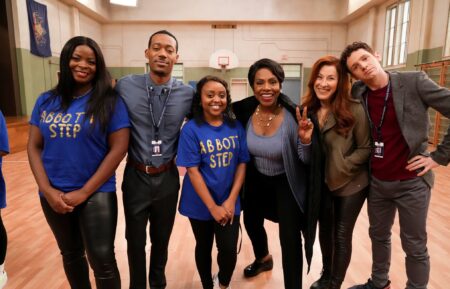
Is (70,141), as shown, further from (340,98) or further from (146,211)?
(340,98)

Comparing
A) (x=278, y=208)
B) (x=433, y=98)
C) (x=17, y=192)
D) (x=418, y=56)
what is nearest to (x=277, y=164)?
(x=278, y=208)

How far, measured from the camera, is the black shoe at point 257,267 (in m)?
2.29

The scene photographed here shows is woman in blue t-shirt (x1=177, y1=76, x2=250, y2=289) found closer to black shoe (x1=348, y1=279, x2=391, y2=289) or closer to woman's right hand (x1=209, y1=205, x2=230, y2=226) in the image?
woman's right hand (x1=209, y1=205, x2=230, y2=226)

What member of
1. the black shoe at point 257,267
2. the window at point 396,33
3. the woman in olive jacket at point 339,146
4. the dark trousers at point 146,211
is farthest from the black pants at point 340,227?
the window at point 396,33

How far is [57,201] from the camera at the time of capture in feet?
4.62

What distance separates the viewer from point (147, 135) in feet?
5.52

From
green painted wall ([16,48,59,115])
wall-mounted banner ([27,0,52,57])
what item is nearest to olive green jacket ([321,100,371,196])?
green painted wall ([16,48,59,115])

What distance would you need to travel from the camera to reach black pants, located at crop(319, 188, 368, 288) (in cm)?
179

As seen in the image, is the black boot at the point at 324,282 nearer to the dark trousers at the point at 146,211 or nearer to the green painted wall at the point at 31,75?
the dark trousers at the point at 146,211

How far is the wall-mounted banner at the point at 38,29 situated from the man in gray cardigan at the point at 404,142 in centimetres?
902

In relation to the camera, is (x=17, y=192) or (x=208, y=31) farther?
(x=208, y=31)

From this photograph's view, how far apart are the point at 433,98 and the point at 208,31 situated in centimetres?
1142

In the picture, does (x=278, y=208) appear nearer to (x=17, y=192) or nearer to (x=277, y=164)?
(x=277, y=164)

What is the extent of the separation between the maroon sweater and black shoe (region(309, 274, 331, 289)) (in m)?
0.80
